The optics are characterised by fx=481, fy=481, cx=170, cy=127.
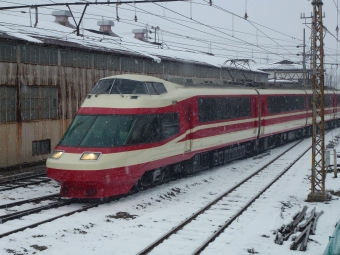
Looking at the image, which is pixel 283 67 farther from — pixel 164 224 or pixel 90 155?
pixel 164 224

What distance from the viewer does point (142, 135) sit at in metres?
12.8

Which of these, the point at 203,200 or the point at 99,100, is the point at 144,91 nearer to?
the point at 99,100

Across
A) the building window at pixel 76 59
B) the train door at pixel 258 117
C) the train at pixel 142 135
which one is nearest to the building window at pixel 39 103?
the building window at pixel 76 59

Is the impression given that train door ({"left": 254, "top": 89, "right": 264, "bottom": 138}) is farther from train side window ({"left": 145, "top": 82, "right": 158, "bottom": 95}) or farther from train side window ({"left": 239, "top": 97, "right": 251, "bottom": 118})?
train side window ({"left": 145, "top": 82, "right": 158, "bottom": 95})

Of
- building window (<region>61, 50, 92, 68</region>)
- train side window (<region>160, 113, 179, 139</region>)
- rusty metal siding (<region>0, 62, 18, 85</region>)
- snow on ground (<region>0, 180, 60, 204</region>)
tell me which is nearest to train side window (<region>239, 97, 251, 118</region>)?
train side window (<region>160, 113, 179, 139</region>)

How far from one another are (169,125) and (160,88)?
115cm

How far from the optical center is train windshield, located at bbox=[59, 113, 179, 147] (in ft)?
39.9

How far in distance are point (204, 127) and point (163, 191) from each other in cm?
352

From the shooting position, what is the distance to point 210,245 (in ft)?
29.4

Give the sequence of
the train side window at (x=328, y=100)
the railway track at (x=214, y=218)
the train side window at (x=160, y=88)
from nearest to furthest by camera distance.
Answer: the railway track at (x=214, y=218)
the train side window at (x=160, y=88)
the train side window at (x=328, y=100)

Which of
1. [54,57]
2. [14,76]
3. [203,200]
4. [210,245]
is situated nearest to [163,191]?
[203,200]

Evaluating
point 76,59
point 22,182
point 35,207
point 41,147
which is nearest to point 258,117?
point 76,59

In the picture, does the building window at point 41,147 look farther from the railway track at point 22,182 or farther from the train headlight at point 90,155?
the train headlight at point 90,155

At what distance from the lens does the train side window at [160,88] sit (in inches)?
555
